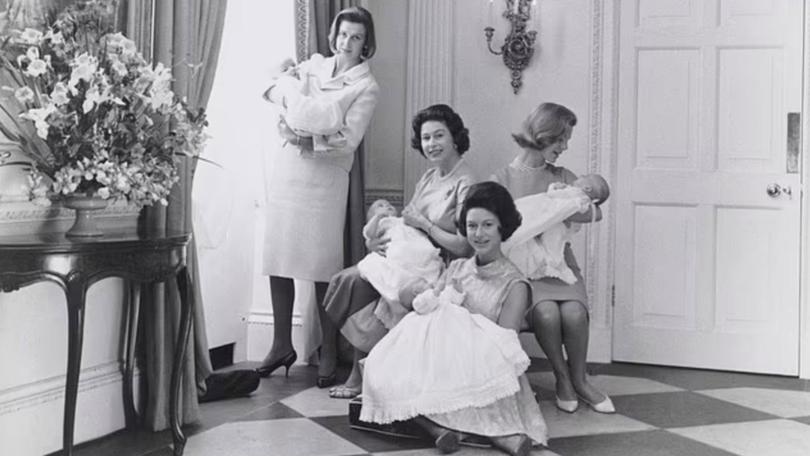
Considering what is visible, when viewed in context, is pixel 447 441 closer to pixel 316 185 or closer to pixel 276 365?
pixel 276 365

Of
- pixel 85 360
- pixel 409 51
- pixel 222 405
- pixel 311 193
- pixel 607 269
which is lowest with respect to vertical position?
pixel 222 405

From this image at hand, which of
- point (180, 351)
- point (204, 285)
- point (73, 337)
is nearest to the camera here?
point (73, 337)

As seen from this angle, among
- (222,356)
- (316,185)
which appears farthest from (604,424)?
(222,356)

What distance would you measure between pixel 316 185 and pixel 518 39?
1.42m

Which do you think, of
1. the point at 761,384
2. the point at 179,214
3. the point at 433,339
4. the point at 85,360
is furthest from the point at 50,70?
the point at 761,384

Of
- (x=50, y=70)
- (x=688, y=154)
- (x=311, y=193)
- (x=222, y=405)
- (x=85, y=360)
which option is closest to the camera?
(x=50, y=70)

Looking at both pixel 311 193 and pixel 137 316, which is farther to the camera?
pixel 311 193

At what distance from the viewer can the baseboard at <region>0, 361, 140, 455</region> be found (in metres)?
3.08

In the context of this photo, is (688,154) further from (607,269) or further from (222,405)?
(222,405)

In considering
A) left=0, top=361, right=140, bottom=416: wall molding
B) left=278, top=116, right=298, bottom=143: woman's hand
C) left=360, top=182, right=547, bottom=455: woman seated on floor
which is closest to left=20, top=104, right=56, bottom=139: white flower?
left=0, top=361, right=140, bottom=416: wall molding

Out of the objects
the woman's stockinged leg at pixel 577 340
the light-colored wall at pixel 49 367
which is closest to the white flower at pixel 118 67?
the light-colored wall at pixel 49 367

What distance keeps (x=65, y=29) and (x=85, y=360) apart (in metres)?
1.18

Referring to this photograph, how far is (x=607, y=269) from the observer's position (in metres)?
5.08

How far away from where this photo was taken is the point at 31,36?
9.33ft
